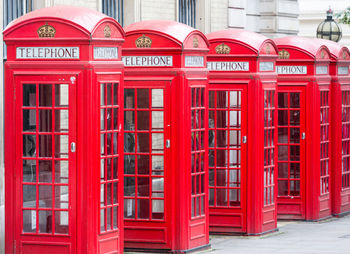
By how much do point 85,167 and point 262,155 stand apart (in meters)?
3.68

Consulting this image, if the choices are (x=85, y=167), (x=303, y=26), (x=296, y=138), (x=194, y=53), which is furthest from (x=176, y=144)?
(x=303, y=26)

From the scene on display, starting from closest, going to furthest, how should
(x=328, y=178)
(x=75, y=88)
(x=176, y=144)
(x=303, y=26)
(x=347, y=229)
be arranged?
(x=75, y=88) → (x=176, y=144) → (x=347, y=229) → (x=328, y=178) → (x=303, y=26)

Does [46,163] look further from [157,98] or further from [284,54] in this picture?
[284,54]

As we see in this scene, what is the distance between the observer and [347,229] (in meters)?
13.3

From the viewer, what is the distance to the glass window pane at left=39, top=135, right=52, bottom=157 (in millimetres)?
9102

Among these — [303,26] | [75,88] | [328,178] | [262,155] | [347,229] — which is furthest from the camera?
[303,26]

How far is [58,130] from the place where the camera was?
9.09 m

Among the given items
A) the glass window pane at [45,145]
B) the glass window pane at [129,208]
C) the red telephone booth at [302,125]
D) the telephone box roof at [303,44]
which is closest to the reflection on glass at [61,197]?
the glass window pane at [45,145]

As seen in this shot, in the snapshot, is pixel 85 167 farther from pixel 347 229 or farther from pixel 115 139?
pixel 347 229

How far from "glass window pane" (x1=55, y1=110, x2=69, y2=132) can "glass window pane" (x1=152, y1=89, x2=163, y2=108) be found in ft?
5.26

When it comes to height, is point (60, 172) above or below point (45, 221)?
above

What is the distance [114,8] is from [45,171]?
21.9ft

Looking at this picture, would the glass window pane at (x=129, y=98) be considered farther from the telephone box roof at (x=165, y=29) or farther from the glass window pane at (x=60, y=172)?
the glass window pane at (x=60, y=172)

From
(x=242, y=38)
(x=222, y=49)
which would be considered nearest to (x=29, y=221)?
(x=222, y=49)
